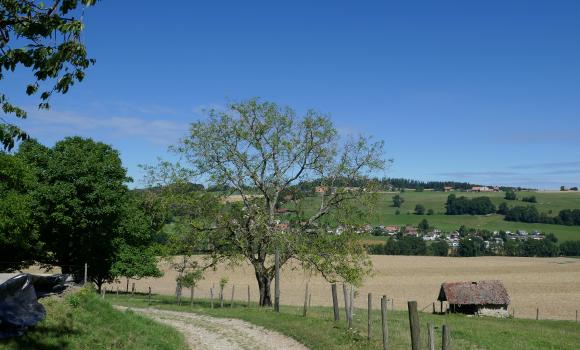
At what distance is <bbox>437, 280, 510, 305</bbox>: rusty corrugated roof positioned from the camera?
56.2 m

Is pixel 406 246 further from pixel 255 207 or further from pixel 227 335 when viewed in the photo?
pixel 227 335

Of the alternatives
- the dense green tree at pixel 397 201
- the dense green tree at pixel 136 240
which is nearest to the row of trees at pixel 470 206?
the dense green tree at pixel 397 201

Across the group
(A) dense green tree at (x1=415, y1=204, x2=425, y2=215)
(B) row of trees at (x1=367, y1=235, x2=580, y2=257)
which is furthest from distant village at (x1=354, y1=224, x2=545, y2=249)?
(A) dense green tree at (x1=415, y1=204, x2=425, y2=215)

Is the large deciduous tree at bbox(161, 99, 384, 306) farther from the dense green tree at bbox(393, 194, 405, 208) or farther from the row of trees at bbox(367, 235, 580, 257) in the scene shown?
the dense green tree at bbox(393, 194, 405, 208)

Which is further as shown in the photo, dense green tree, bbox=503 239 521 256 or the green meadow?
the green meadow

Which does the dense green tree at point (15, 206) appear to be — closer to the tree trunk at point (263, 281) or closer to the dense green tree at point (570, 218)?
the tree trunk at point (263, 281)

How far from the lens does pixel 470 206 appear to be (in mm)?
184875

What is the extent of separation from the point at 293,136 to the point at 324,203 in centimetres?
492

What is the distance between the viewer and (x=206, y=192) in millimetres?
35094

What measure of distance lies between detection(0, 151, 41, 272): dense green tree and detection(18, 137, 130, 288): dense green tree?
1.42m

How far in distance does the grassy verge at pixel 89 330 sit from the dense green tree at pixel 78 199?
867 inches

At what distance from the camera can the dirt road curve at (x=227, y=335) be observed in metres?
18.9

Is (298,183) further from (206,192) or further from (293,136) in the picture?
(206,192)

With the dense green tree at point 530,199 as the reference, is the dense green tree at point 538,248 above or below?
below
